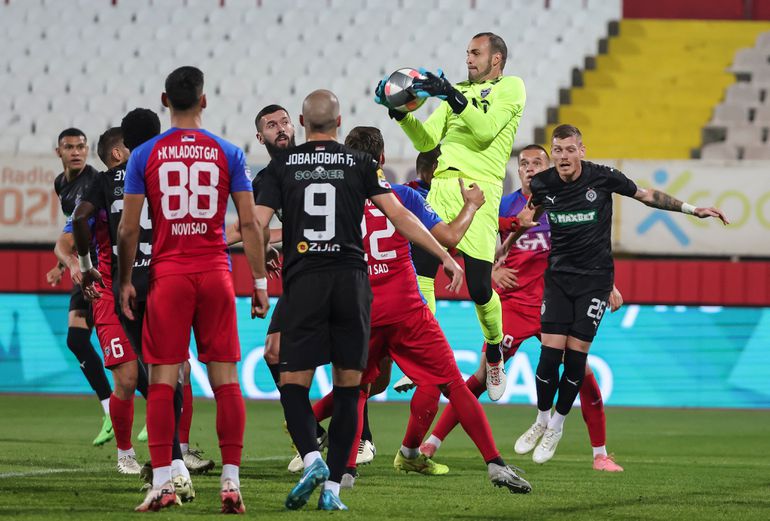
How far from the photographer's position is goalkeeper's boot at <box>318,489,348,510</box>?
5.91 m

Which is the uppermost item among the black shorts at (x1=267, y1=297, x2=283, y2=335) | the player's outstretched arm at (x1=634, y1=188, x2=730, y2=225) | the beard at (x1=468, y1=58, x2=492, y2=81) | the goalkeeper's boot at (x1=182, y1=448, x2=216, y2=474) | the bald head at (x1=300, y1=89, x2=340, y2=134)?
the beard at (x1=468, y1=58, x2=492, y2=81)

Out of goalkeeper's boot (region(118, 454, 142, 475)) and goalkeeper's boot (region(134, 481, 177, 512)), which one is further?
goalkeeper's boot (region(118, 454, 142, 475))

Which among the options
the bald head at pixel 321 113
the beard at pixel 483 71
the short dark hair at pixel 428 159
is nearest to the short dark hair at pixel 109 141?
the bald head at pixel 321 113

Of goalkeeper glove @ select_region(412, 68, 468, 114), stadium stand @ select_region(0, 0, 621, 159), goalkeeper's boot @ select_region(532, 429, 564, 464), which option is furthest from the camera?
stadium stand @ select_region(0, 0, 621, 159)

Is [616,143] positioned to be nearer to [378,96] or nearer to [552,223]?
[552,223]

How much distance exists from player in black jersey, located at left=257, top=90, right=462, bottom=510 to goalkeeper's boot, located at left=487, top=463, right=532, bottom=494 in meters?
0.99

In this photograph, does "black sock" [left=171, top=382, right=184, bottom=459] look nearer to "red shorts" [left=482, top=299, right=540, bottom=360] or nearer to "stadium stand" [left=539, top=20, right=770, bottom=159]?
"red shorts" [left=482, top=299, right=540, bottom=360]

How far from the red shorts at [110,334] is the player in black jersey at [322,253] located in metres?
1.92

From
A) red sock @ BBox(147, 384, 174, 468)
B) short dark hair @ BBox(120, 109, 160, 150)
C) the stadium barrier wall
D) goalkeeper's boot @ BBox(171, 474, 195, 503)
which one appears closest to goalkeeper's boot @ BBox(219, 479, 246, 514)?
red sock @ BBox(147, 384, 174, 468)

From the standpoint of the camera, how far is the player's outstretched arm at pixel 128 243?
582 cm

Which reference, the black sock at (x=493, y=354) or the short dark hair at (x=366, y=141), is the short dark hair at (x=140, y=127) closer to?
the short dark hair at (x=366, y=141)

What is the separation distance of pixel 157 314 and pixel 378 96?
220 cm

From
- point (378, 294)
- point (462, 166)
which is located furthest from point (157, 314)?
point (462, 166)

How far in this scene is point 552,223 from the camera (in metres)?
8.91
